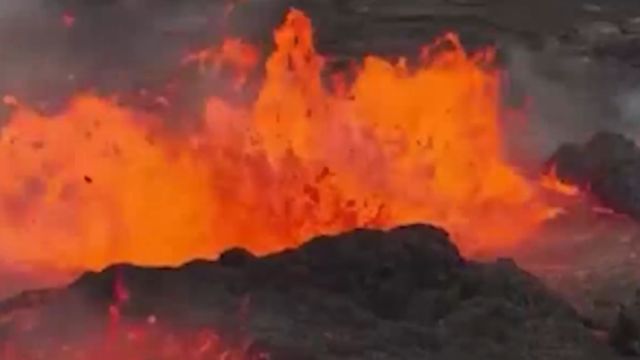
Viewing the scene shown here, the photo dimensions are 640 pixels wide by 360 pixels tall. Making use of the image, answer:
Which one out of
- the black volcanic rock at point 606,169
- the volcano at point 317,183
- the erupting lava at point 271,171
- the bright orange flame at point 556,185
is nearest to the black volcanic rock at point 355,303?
the volcano at point 317,183

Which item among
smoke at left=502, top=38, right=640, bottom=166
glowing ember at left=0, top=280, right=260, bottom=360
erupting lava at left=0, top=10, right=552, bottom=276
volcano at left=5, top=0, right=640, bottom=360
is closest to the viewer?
glowing ember at left=0, top=280, right=260, bottom=360

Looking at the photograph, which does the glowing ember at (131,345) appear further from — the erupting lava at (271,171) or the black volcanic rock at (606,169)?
the black volcanic rock at (606,169)

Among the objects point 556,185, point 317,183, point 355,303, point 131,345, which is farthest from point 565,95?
point 131,345

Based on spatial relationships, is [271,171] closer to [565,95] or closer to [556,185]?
[556,185]

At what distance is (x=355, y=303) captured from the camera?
21.8 ft

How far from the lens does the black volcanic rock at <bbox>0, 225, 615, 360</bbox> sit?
627cm

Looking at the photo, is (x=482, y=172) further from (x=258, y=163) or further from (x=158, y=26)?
(x=158, y=26)

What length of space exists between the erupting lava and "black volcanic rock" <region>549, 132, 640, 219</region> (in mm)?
296

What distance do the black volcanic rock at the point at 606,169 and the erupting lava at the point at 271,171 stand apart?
30 cm

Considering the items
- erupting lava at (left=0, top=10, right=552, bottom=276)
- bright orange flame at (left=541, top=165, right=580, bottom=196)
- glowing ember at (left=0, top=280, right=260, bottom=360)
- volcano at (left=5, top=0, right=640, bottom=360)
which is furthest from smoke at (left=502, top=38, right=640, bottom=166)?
glowing ember at (left=0, top=280, right=260, bottom=360)

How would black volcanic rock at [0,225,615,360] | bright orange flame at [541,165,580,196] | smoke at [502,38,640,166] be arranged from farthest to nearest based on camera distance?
smoke at [502,38,640,166] < bright orange flame at [541,165,580,196] < black volcanic rock at [0,225,615,360]

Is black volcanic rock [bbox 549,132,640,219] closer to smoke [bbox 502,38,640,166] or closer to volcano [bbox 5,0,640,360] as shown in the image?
volcano [bbox 5,0,640,360]

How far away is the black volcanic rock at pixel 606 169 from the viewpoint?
8.74m

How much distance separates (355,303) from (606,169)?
9.85 feet
